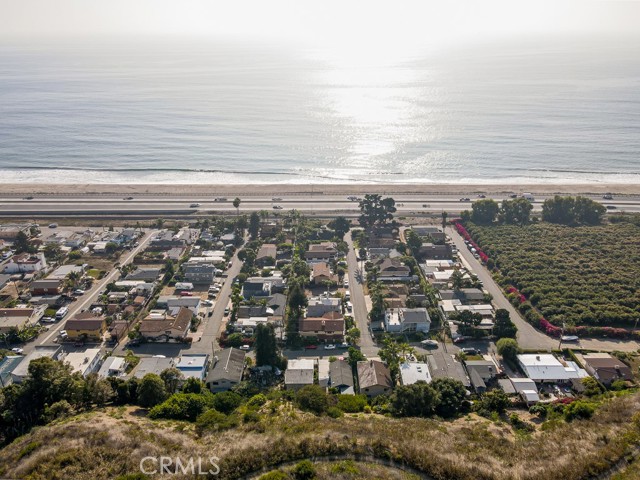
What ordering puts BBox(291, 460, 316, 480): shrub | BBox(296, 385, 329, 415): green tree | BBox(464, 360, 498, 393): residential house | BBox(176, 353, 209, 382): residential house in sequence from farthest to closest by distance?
BBox(176, 353, 209, 382): residential house, BBox(464, 360, 498, 393): residential house, BBox(296, 385, 329, 415): green tree, BBox(291, 460, 316, 480): shrub

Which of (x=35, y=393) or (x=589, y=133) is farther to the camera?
(x=589, y=133)

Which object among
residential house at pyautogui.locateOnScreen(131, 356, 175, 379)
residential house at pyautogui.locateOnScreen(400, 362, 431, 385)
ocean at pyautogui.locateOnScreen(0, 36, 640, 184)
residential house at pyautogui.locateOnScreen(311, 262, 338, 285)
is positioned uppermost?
ocean at pyautogui.locateOnScreen(0, 36, 640, 184)

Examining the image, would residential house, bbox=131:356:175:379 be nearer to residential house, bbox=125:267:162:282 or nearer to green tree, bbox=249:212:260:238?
residential house, bbox=125:267:162:282

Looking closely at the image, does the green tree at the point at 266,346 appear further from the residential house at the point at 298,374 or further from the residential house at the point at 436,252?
the residential house at the point at 436,252

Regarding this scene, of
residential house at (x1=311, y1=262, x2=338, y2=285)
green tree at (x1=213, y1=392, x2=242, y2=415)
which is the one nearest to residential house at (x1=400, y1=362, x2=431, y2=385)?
green tree at (x1=213, y1=392, x2=242, y2=415)

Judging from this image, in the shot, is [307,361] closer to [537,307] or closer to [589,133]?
[537,307]

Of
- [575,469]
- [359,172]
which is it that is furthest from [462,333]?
[359,172]

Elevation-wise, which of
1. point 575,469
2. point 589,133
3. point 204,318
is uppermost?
point 589,133
